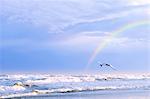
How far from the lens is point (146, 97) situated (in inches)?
1182

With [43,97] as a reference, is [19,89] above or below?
above

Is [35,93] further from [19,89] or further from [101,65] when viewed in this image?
[101,65]

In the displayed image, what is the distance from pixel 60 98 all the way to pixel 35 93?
576 centimetres

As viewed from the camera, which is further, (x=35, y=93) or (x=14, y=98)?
(x=35, y=93)

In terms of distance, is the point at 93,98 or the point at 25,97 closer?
the point at 93,98

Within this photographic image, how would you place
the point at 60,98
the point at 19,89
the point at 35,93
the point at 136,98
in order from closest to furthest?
1. the point at 136,98
2. the point at 60,98
3. the point at 35,93
4. the point at 19,89

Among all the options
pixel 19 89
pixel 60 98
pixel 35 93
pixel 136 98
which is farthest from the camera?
pixel 19 89

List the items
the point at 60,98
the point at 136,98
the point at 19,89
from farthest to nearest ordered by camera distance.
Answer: the point at 19,89 → the point at 60,98 → the point at 136,98

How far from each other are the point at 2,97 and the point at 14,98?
3.01 ft

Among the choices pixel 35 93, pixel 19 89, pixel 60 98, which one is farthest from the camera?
pixel 19 89

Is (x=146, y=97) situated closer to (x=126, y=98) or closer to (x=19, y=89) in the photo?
(x=126, y=98)

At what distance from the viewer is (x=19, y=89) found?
41375 millimetres

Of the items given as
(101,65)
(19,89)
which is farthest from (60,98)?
(19,89)

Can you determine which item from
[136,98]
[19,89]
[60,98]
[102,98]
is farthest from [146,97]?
[19,89]
